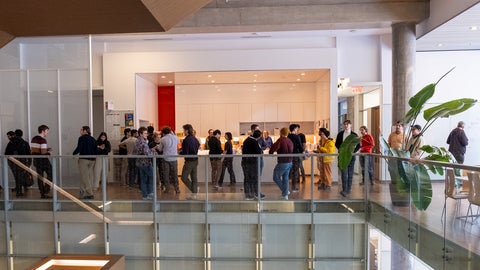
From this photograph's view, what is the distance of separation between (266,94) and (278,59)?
Answer: 2.36 m

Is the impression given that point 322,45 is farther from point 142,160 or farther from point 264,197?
point 142,160

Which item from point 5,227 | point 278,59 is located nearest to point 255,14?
point 278,59

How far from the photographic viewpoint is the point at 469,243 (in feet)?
13.0

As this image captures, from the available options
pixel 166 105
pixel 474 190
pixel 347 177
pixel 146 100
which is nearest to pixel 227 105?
pixel 166 105

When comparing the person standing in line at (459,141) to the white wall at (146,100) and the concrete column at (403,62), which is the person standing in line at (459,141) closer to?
the concrete column at (403,62)

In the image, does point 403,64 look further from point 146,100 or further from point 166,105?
point 166,105

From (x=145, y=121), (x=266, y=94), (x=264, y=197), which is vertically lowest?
(x=264, y=197)

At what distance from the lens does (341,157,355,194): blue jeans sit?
709cm

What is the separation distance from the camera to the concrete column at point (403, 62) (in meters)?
9.03

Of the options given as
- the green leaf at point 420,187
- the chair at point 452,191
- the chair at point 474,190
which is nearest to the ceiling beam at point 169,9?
the chair at point 474,190

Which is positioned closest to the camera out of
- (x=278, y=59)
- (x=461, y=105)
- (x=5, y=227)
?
(x=461, y=105)

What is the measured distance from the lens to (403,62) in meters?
9.09

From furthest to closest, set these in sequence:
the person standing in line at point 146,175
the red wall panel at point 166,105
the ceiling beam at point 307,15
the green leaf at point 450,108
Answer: the red wall panel at point 166,105, the ceiling beam at point 307,15, the person standing in line at point 146,175, the green leaf at point 450,108

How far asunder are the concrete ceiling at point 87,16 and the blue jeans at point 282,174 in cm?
440
